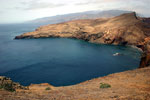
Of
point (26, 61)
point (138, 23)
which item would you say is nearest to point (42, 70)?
point (26, 61)

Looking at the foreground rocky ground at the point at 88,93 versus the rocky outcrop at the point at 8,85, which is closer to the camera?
the foreground rocky ground at the point at 88,93

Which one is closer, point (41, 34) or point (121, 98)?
point (121, 98)

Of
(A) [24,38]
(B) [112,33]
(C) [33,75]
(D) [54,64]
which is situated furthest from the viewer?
(A) [24,38]

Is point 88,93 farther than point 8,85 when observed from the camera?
No

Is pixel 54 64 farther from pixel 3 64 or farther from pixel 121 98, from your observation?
pixel 121 98

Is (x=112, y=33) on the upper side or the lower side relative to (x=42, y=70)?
upper

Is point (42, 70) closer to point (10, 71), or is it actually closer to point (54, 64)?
point (54, 64)

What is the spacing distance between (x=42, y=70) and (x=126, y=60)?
1583 inches

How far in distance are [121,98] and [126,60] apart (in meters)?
53.8

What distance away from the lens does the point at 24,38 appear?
137375 millimetres

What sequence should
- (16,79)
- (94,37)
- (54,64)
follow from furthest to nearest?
(94,37)
(54,64)
(16,79)

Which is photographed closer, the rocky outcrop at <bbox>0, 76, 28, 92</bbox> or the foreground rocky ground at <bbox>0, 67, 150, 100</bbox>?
the foreground rocky ground at <bbox>0, 67, 150, 100</bbox>

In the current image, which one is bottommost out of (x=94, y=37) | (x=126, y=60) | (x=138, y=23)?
(x=126, y=60)

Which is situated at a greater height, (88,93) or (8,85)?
(8,85)
